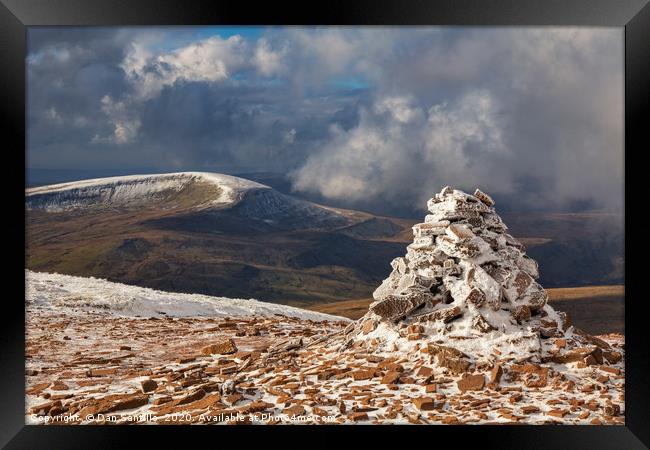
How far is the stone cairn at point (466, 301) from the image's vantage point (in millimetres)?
7020

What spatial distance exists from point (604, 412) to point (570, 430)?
57cm

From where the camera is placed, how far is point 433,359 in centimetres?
689

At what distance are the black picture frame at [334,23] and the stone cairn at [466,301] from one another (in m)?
1.25

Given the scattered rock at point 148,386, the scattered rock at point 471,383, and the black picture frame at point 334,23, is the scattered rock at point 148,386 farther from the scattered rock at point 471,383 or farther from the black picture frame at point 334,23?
the scattered rock at point 471,383

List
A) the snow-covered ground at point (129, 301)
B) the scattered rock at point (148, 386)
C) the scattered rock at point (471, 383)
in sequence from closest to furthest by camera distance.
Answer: the scattered rock at point (471, 383) < the scattered rock at point (148, 386) < the snow-covered ground at point (129, 301)

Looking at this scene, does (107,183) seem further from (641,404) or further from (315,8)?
(641,404)

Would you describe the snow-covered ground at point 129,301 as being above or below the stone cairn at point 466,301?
below

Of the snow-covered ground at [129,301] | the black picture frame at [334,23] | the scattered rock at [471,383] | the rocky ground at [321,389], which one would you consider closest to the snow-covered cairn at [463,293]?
the rocky ground at [321,389]

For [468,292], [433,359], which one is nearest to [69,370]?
[433,359]

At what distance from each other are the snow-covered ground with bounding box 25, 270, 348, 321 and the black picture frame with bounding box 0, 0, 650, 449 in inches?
311

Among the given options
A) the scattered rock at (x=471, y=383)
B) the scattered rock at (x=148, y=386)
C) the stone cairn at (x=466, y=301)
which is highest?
the stone cairn at (x=466, y=301)

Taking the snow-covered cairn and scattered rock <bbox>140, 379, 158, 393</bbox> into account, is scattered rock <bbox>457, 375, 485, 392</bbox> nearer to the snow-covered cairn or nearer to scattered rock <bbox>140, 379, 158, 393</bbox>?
the snow-covered cairn

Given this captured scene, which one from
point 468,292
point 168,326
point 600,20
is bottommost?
point 168,326

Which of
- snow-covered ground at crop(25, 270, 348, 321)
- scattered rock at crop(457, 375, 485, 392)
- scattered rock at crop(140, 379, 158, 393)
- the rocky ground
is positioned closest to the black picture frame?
the rocky ground
